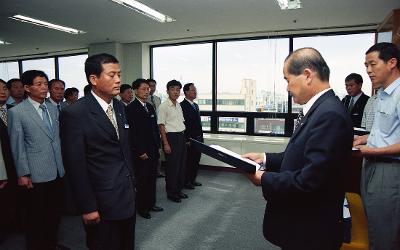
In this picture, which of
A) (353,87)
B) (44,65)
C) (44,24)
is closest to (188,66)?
(44,24)

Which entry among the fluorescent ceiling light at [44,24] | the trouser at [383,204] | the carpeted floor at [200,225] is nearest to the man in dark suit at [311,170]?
the trouser at [383,204]

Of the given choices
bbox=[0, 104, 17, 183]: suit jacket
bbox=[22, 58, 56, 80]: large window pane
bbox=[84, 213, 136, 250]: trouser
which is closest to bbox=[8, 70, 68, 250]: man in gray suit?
bbox=[0, 104, 17, 183]: suit jacket

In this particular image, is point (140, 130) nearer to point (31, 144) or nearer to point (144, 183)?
point (144, 183)

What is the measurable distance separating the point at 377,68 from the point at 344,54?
12.8 ft

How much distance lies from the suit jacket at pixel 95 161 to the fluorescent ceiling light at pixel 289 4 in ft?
10.2

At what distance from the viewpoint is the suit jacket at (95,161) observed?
157 centimetres

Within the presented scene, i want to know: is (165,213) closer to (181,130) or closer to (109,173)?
(181,130)

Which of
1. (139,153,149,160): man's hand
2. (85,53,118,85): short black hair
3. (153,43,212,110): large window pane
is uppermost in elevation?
(153,43,212,110): large window pane

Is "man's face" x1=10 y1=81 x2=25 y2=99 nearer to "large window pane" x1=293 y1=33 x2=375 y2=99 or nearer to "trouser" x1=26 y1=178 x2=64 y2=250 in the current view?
"trouser" x1=26 y1=178 x2=64 y2=250

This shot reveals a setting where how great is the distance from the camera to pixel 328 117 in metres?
1.09

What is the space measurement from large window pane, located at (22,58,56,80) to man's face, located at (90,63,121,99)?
7.55 m

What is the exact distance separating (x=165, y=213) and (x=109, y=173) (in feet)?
6.47

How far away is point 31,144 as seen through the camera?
2.21 m

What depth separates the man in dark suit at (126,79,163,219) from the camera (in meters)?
3.28
